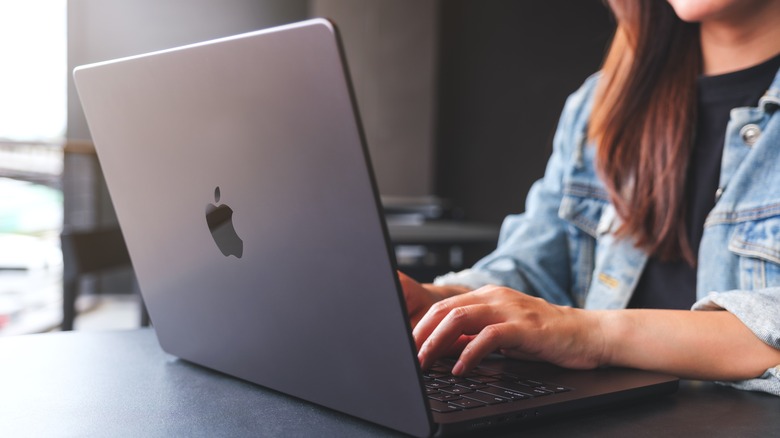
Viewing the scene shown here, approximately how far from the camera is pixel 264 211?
585 millimetres

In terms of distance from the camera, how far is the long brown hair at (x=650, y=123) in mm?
1197

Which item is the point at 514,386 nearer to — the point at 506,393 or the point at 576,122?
the point at 506,393

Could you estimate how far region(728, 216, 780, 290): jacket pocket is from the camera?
3.37ft

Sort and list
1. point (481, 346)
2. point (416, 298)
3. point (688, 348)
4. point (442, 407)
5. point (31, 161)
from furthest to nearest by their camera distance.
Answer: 1. point (31, 161)
2. point (416, 298)
3. point (688, 348)
4. point (481, 346)
5. point (442, 407)

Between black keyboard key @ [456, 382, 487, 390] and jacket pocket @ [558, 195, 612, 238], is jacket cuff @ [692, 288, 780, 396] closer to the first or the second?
black keyboard key @ [456, 382, 487, 390]

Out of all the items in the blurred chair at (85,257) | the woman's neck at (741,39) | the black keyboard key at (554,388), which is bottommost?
the blurred chair at (85,257)

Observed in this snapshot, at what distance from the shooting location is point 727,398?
2.43 feet

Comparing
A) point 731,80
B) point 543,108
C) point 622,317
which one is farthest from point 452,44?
point 622,317

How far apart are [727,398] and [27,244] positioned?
4934 millimetres

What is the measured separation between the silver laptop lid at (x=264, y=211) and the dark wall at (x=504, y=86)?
406 centimetres

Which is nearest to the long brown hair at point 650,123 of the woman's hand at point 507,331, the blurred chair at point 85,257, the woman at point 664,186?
the woman at point 664,186

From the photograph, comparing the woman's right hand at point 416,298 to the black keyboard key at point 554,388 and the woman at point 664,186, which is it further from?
the black keyboard key at point 554,388

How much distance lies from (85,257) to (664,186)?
148 cm

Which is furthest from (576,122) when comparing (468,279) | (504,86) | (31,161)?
(31,161)
